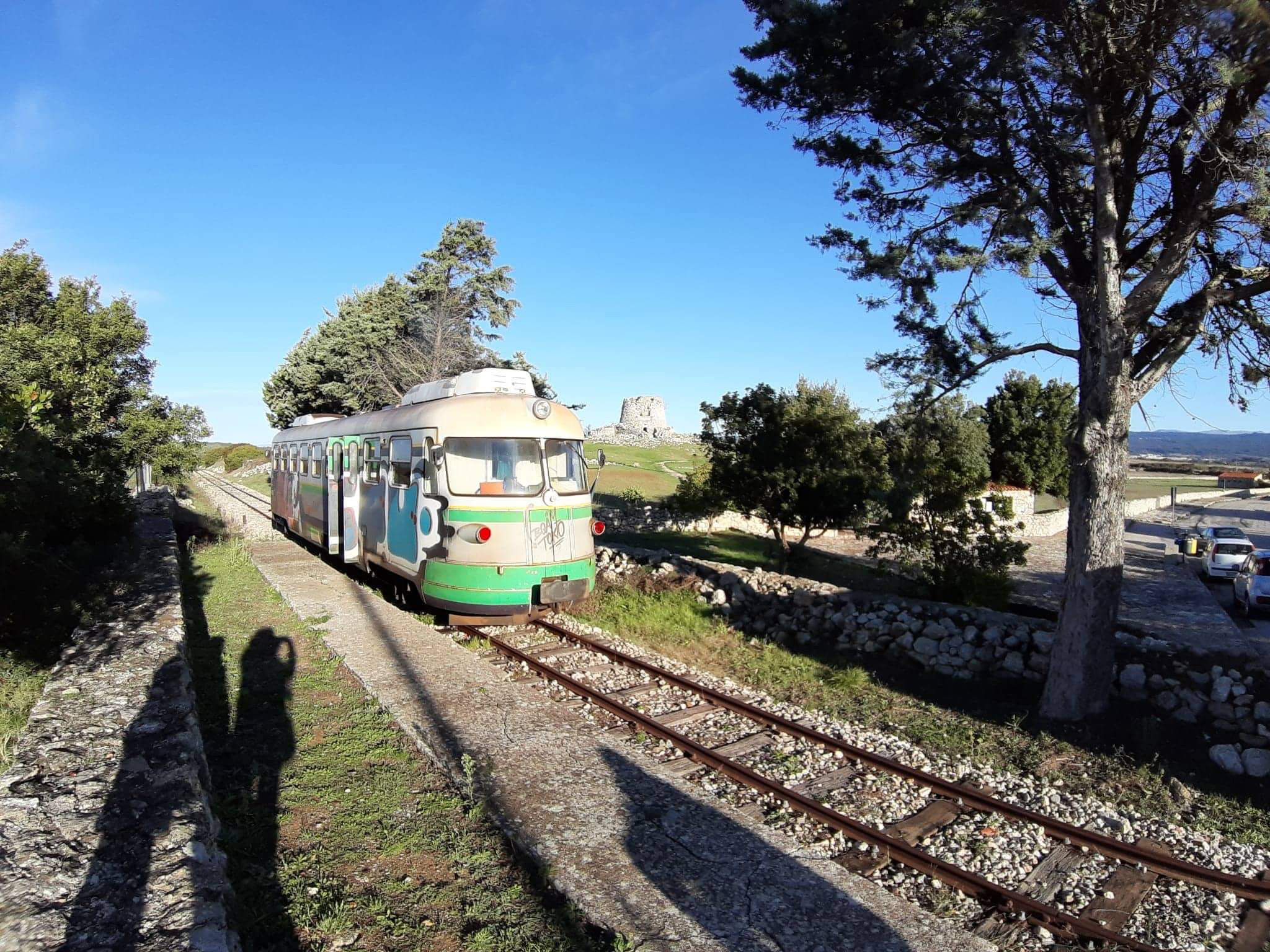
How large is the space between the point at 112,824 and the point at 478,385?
829 cm

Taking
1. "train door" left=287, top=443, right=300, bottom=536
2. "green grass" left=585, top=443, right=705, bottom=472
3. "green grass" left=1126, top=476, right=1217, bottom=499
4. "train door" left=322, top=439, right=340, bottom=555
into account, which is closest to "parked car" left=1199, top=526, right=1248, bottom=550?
"train door" left=322, top=439, right=340, bottom=555

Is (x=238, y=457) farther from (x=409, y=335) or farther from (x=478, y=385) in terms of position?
(x=478, y=385)

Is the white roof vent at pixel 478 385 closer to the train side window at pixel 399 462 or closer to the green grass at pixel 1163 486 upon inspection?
the train side window at pixel 399 462

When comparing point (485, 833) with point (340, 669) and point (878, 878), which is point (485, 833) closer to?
point (878, 878)

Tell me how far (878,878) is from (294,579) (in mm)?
12809

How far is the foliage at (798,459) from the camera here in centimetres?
1802

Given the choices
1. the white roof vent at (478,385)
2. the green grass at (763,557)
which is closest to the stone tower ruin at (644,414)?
the green grass at (763,557)

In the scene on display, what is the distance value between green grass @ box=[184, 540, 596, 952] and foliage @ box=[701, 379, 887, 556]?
12.2 meters

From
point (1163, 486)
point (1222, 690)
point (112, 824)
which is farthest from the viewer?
point (1163, 486)

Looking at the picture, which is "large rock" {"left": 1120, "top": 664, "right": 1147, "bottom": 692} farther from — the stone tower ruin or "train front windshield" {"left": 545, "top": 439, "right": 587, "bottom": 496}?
the stone tower ruin

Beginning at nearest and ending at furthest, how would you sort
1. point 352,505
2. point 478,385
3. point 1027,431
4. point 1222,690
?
1. point 1222,690
2. point 478,385
3. point 352,505
4. point 1027,431

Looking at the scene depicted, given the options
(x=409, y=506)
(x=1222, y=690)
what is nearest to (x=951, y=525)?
(x=1222, y=690)

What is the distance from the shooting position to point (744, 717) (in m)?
Result: 8.60

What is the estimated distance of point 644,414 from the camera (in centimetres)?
11125
